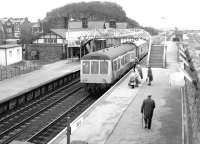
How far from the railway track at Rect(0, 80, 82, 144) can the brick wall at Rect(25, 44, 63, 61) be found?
21.0m

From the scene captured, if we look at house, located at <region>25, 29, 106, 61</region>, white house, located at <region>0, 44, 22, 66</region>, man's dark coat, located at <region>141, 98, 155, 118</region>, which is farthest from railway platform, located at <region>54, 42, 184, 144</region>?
house, located at <region>25, 29, 106, 61</region>

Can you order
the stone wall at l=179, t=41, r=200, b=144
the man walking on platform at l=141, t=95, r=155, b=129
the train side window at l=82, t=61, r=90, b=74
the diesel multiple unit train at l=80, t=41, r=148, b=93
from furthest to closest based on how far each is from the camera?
the train side window at l=82, t=61, r=90, b=74 → the diesel multiple unit train at l=80, t=41, r=148, b=93 → the man walking on platform at l=141, t=95, r=155, b=129 → the stone wall at l=179, t=41, r=200, b=144

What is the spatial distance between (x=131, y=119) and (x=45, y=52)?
3488 centimetres

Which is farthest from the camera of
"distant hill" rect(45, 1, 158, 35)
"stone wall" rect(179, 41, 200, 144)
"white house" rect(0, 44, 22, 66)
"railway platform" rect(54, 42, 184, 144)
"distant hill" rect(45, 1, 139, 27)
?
"distant hill" rect(45, 1, 139, 27)

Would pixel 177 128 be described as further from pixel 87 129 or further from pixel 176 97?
pixel 176 97

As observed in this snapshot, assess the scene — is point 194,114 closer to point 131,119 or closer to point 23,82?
point 131,119

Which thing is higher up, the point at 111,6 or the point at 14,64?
the point at 111,6

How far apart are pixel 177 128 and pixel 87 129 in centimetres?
338

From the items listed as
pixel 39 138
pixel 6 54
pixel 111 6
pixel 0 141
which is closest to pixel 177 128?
pixel 39 138

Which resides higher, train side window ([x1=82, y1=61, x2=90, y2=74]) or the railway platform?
train side window ([x1=82, y1=61, x2=90, y2=74])

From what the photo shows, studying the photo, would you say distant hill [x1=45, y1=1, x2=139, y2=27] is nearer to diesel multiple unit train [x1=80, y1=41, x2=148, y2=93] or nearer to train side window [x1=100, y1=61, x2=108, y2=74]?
diesel multiple unit train [x1=80, y1=41, x2=148, y2=93]

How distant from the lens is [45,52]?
46375 millimetres

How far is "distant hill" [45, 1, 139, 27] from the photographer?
12710cm

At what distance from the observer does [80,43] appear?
39031 mm
